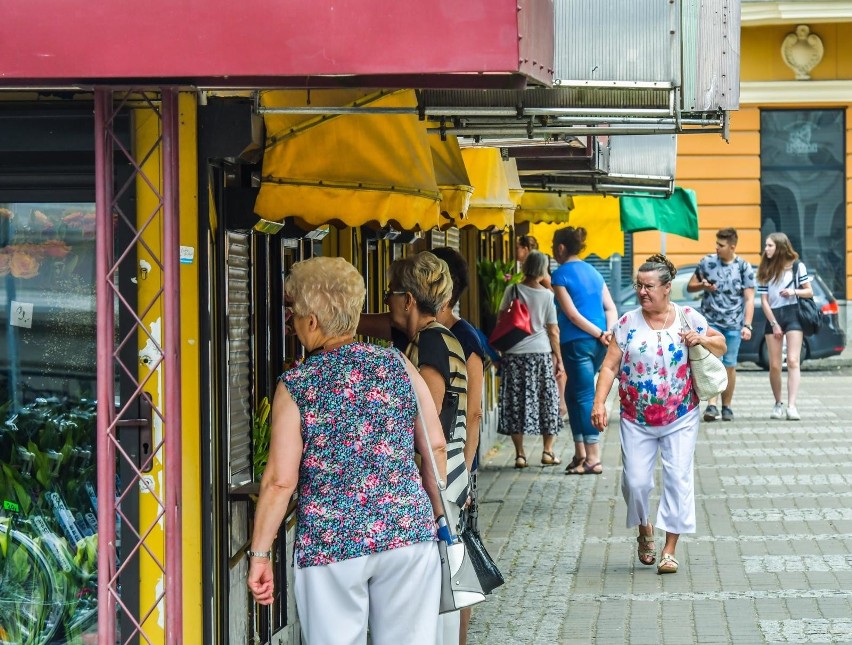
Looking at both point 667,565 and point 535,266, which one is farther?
point 535,266

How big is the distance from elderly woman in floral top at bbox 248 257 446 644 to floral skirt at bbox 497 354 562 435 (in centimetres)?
753

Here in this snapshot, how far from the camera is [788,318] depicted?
607 inches

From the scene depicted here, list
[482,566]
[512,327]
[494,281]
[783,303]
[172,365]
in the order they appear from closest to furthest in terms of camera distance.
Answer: [172,365]
[482,566]
[512,327]
[494,281]
[783,303]

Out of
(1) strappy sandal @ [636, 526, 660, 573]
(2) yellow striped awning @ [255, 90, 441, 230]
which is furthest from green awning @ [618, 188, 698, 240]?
(2) yellow striped awning @ [255, 90, 441, 230]

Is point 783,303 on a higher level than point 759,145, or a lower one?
lower

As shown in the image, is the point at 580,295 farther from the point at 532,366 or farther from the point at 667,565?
the point at 667,565

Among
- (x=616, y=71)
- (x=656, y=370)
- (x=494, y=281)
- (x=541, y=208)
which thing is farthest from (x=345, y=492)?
(x=541, y=208)

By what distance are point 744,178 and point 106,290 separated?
74.7 ft

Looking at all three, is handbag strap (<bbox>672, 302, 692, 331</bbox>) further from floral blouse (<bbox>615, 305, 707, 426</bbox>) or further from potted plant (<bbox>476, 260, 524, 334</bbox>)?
potted plant (<bbox>476, 260, 524, 334</bbox>)

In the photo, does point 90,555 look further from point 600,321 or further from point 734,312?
point 734,312

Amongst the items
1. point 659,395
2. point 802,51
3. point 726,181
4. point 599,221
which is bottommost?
point 659,395

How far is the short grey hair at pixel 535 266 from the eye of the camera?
12.1m

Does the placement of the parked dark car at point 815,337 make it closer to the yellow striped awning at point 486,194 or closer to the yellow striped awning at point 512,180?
the yellow striped awning at point 512,180

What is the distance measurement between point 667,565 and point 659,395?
0.95 metres
